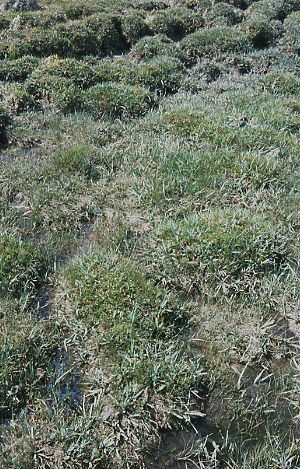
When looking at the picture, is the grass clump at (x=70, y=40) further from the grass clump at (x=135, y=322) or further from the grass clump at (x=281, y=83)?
the grass clump at (x=135, y=322)

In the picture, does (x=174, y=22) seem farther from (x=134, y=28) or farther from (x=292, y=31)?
(x=292, y=31)

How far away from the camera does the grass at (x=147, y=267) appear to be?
3.72 meters

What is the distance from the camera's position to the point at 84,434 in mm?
3541

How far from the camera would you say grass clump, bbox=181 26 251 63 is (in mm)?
11258

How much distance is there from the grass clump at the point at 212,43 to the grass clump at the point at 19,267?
24.9 feet

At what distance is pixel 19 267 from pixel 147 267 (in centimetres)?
136

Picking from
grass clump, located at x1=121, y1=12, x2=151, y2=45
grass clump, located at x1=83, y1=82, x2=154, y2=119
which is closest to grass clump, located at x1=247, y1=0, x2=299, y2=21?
grass clump, located at x1=121, y1=12, x2=151, y2=45

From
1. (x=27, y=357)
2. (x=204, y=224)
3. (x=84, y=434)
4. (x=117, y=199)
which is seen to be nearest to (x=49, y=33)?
(x=117, y=199)

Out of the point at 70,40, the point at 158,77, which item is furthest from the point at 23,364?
the point at 70,40

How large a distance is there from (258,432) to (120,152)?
15.1ft

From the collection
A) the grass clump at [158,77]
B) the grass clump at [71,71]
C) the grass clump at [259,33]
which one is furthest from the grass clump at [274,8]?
the grass clump at [71,71]

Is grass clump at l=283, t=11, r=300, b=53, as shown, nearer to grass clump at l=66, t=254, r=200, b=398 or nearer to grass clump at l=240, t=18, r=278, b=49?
grass clump at l=240, t=18, r=278, b=49

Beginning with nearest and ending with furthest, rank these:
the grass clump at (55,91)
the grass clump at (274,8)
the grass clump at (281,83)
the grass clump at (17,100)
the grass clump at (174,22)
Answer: the grass clump at (17,100)
the grass clump at (55,91)
the grass clump at (281,83)
the grass clump at (174,22)
the grass clump at (274,8)

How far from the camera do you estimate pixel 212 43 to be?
11.4 metres
